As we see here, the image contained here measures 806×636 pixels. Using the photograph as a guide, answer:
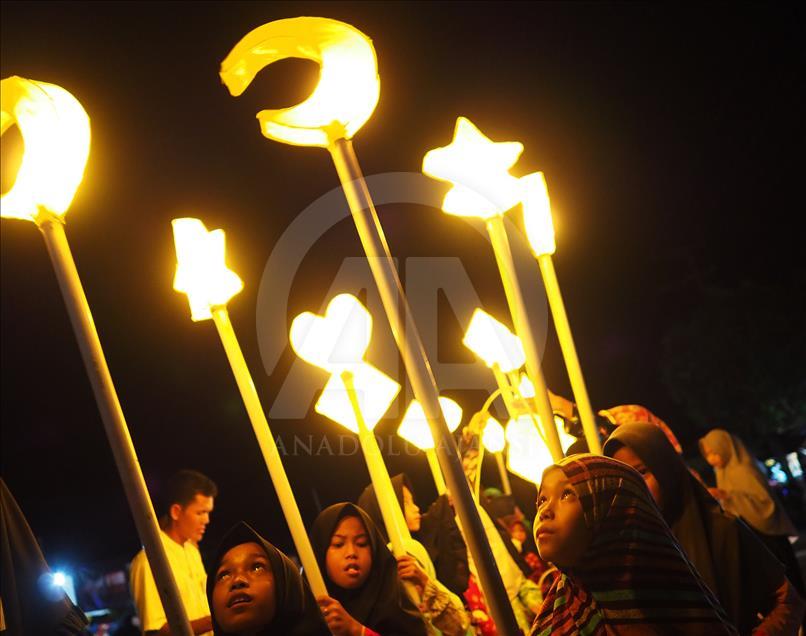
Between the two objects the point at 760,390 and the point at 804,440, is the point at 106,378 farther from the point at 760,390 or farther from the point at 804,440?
the point at 804,440

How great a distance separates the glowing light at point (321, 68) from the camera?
2.86 m

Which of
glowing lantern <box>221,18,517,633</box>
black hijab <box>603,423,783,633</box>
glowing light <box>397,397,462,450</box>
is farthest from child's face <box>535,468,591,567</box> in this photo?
glowing light <box>397,397,462,450</box>

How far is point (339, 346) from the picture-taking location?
401cm

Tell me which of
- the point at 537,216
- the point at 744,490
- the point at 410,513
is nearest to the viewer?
the point at 537,216

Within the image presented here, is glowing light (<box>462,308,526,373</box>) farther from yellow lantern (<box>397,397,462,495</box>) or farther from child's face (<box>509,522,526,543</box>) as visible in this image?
child's face (<box>509,522,526,543</box>)

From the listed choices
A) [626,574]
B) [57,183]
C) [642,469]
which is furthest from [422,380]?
[57,183]

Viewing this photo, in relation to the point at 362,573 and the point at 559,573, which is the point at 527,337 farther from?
the point at 362,573

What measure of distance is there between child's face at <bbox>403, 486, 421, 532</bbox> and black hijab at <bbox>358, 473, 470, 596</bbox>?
0.22 ft

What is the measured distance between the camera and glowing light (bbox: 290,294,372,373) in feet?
13.1

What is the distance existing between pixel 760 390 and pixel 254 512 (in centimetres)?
1508

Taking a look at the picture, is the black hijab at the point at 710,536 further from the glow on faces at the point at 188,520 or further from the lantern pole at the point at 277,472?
the glow on faces at the point at 188,520

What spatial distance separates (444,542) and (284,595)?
2.08 m

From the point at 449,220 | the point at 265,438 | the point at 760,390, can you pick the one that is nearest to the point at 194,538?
the point at 265,438

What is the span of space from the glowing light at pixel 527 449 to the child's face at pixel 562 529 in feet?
5.97
